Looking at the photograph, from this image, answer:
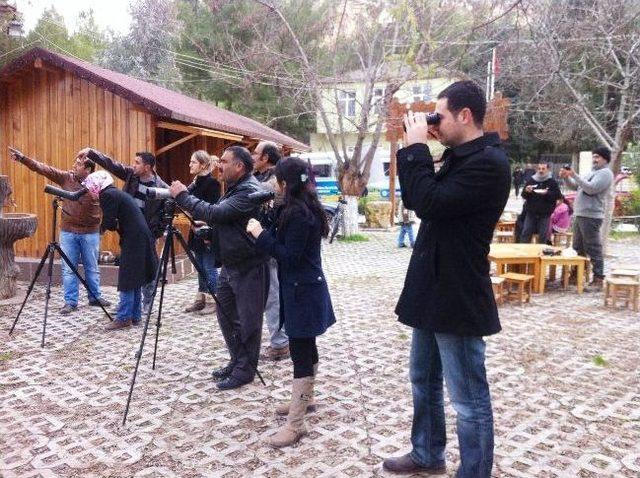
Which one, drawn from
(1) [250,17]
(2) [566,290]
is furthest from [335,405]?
(1) [250,17]

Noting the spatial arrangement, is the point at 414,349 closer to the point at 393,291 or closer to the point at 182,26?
the point at 393,291

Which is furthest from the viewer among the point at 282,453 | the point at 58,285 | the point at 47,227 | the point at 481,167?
the point at 47,227

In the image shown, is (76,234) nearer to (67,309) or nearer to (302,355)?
(67,309)

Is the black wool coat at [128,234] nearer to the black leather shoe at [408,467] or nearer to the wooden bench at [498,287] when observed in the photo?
the black leather shoe at [408,467]

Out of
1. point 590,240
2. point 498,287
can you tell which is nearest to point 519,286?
point 498,287

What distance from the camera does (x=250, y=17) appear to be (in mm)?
16484

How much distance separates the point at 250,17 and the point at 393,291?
Answer: 37.0 feet

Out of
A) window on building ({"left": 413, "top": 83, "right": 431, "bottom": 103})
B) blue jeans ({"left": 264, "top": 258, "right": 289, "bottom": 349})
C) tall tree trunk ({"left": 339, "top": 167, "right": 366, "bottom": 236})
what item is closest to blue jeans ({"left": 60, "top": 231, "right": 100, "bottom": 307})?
blue jeans ({"left": 264, "top": 258, "right": 289, "bottom": 349})

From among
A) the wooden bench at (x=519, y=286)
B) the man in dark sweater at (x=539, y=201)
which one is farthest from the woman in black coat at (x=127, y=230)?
the man in dark sweater at (x=539, y=201)

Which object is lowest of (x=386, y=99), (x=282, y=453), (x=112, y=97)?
(x=282, y=453)

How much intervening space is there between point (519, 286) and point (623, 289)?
135 cm

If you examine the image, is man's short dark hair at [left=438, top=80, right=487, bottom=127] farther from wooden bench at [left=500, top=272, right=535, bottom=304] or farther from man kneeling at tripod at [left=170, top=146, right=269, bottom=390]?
wooden bench at [left=500, top=272, right=535, bottom=304]

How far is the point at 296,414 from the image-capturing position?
137 inches

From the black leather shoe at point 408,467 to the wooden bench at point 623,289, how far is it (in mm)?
5152
